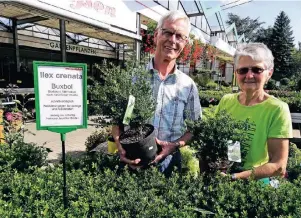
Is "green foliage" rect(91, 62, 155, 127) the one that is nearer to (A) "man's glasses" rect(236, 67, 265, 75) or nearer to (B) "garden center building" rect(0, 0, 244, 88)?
(B) "garden center building" rect(0, 0, 244, 88)

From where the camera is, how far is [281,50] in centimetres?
3944

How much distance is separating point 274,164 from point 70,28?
12.0 metres

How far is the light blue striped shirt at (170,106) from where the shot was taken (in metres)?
2.02

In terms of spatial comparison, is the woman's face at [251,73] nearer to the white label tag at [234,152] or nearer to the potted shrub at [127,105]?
the white label tag at [234,152]

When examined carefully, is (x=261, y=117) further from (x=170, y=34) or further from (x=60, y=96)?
(x=60, y=96)

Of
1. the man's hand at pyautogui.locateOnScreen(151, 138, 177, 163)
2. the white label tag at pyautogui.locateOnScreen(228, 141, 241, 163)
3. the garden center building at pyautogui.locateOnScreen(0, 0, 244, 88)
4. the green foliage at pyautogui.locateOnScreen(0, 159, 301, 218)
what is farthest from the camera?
the garden center building at pyautogui.locateOnScreen(0, 0, 244, 88)

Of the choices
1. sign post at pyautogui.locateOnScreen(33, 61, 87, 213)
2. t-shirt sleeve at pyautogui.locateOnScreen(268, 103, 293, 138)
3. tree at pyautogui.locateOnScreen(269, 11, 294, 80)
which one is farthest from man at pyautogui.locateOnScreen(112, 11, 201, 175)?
tree at pyautogui.locateOnScreen(269, 11, 294, 80)

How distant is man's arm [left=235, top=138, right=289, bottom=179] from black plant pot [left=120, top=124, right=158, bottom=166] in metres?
0.54

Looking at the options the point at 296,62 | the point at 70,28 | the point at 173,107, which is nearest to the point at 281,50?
the point at 296,62

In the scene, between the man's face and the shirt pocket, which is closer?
the man's face

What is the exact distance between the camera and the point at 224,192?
155cm

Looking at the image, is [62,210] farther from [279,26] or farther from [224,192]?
[279,26]

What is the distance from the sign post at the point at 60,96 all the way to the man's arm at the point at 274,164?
3.36ft

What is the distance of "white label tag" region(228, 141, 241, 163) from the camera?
1531mm
